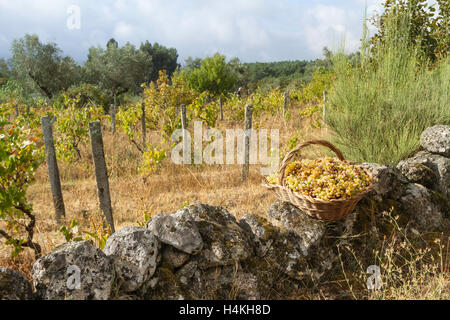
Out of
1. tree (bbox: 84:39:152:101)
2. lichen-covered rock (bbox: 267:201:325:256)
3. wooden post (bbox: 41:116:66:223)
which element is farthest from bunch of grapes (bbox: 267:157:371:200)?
tree (bbox: 84:39:152:101)

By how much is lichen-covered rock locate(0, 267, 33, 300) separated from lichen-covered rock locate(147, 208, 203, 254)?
79 cm

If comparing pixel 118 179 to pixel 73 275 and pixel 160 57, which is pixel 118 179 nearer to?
pixel 73 275

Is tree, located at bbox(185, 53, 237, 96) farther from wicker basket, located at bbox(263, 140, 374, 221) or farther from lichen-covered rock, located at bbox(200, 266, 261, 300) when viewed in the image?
lichen-covered rock, located at bbox(200, 266, 261, 300)

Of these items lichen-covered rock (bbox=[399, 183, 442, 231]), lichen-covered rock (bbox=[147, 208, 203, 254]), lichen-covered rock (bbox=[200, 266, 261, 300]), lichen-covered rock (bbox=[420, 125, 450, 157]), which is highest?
lichen-covered rock (bbox=[420, 125, 450, 157])

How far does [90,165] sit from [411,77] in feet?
19.7

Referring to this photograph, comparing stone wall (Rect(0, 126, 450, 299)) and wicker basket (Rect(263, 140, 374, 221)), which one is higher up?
wicker basket (Rect(263, 140, 374, 221))

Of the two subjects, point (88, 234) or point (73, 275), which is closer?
point (73, 275)

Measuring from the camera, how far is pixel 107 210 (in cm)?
338

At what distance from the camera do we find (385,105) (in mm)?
4328

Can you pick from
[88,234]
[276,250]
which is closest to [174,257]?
[276,250]

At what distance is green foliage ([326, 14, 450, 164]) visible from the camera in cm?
410

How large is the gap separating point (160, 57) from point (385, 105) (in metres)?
52.2
